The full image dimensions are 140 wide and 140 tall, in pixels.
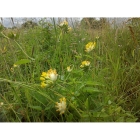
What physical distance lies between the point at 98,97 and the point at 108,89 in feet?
0.31

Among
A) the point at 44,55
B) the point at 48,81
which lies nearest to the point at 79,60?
the point at 44,55

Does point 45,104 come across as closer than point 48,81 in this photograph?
No

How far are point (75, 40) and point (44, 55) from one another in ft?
0.73

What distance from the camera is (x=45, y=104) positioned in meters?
0.66
